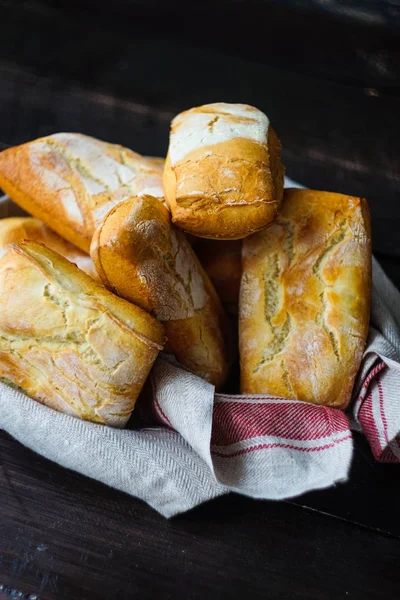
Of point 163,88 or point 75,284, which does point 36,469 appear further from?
point 163,88

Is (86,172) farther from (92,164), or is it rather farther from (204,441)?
(204,441)

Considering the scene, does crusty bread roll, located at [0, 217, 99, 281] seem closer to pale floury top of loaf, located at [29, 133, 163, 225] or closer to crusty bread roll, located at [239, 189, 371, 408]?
pale floury top of loaf, located at [29, 133, 163, 225]

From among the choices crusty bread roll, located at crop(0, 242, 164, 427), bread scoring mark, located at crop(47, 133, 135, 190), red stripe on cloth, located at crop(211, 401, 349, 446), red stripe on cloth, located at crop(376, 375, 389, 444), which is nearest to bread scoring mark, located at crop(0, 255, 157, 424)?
crusty bread roll, located at crop(0, 242, 164, 427)

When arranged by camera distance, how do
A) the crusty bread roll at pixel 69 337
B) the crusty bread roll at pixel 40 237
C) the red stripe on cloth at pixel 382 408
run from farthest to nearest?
the crusty bread roll at pixel 40 237
the red stripe on cloth at pixel 382 408
the crusty bread roll at pixel 69 337

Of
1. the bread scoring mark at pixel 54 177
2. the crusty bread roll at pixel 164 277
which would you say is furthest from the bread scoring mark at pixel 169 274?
the bread scoring mark at pixel 54 177

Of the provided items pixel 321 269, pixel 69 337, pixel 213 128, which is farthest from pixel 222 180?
pixel 69 337

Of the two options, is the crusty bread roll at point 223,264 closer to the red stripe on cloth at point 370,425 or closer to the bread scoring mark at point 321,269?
the bread scoring mark at point 321,269

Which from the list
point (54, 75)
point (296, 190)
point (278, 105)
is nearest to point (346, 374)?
point (296, 190)
